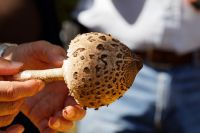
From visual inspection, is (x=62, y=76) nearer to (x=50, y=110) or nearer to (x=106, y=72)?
(x=106, y=72)

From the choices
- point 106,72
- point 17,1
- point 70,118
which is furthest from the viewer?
point 17,1

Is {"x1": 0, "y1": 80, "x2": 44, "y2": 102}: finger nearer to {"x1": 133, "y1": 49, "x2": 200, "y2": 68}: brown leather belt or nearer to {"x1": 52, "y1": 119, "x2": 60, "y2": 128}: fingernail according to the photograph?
{"x1": 52, "y1": 119, "x2": 60, "y2": 128}: fingernail

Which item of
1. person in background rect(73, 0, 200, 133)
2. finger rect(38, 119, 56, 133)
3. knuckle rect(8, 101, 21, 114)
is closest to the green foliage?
person in background rect(73, 0, 200, 133)

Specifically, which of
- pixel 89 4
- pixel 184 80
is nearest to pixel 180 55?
pixel 184 80

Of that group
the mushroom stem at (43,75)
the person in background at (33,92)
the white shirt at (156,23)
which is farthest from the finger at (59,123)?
the white shirt at (156,23)

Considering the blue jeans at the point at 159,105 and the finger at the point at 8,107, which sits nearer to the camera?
the finger at the point at 8,107

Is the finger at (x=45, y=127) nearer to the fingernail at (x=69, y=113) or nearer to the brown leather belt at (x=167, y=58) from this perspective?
the fingernail at (x=69, y=113)
